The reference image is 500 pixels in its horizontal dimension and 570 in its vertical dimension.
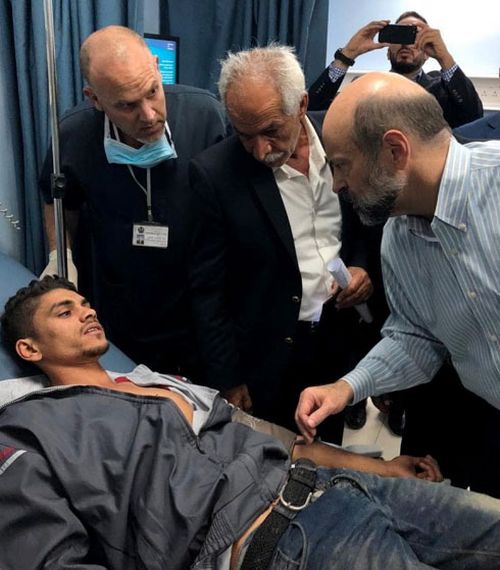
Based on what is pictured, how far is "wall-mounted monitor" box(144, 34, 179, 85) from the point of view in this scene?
2781mm

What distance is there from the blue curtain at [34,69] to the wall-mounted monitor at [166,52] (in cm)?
35

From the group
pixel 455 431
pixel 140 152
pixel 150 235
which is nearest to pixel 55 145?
pixel 140 152

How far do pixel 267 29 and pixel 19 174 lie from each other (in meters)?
1.55

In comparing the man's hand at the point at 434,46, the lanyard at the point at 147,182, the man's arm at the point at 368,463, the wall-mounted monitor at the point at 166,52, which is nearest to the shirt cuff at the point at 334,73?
the man's hand at the point at 434,46

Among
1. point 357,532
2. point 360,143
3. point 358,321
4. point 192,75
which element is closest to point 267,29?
point 192,75

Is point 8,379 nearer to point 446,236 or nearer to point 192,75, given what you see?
point 446,236

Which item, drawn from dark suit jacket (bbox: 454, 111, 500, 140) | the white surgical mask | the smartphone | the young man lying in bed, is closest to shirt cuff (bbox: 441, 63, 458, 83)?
the smartphone

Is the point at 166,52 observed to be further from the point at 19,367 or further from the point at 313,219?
the point at 19,367

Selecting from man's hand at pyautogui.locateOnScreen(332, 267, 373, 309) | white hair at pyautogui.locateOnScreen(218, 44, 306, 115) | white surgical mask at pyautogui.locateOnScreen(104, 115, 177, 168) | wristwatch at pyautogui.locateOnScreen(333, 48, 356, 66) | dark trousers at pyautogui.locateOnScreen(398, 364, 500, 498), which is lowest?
dark trousers at pyautogui.locateOnScreen(398, 364, 500, 498)

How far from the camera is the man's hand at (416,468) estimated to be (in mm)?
1468

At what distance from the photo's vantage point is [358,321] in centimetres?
185

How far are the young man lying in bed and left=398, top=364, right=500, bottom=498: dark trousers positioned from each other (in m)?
0.33

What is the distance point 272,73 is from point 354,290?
2.07 ft

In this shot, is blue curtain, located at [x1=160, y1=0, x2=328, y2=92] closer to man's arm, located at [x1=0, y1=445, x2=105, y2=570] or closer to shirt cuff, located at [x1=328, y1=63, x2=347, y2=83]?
shirt cuff, located at [x1=328, y1=63, x2=347, y2=83]
